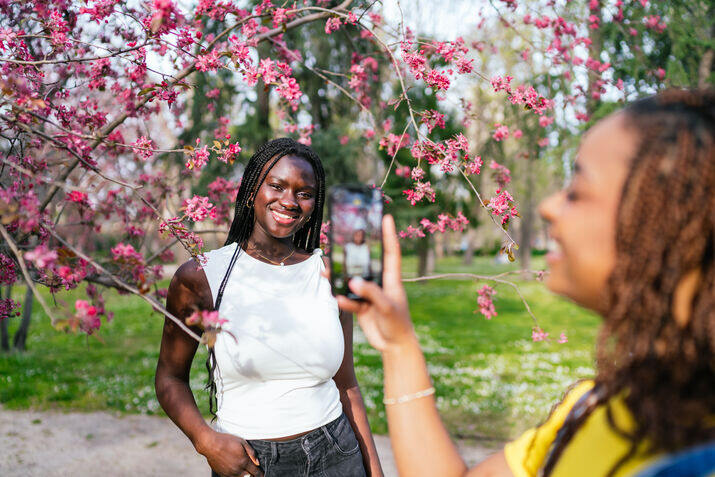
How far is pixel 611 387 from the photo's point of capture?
0.89 m

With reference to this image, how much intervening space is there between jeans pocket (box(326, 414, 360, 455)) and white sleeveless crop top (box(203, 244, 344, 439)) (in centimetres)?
4

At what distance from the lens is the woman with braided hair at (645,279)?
31.5 inches

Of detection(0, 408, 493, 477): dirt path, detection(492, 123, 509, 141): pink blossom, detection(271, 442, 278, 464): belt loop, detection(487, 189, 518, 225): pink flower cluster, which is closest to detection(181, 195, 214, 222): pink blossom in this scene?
detection(271, 442, 278, 464): belt loop

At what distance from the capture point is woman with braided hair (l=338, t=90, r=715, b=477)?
80cm

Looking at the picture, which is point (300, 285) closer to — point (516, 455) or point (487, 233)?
point (516, 455)

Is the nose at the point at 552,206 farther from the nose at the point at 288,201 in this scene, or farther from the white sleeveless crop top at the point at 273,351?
the nose at the point at 288,201

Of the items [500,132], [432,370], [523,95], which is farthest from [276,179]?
[432,370]

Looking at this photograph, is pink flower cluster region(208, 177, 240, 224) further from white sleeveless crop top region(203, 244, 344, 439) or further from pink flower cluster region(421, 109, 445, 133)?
white sleeveless crop top region(203, 244, 344, 439)

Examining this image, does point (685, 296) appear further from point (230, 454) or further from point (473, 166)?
point (473, 166)

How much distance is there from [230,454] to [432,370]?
5867 mm

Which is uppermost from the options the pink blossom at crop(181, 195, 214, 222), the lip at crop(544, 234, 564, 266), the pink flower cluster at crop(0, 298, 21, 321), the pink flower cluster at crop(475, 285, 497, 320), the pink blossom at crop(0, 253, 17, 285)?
the pink blossom at crop(181, 195, 214, 222)

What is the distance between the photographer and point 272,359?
5.87 ft

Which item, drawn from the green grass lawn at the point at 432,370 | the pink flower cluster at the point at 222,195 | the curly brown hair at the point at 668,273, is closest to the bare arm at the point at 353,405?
the curly brown hair at the point at 668,273

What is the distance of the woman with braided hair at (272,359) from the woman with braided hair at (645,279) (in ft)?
3.27
